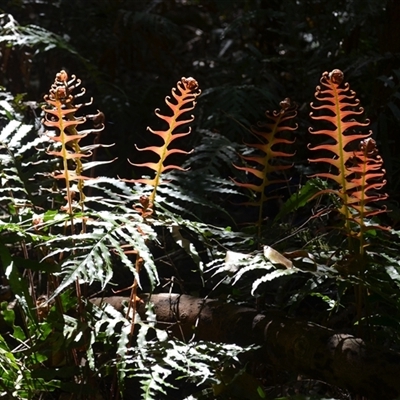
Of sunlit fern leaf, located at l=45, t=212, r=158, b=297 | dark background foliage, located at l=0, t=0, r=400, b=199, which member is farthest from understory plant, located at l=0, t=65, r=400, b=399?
dark background foliage, located at l=0, t=0, r=400, b=199

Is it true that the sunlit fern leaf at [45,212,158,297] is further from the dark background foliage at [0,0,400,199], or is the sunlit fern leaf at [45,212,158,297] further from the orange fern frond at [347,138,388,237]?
the dark background foliage at [0,0,400,199]

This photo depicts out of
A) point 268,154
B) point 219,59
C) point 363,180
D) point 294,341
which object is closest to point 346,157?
point 363,180

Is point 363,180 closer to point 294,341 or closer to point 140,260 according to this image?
point 294,341

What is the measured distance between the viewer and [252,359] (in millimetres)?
1374

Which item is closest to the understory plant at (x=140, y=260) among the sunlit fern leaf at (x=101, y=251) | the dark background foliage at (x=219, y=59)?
the sunlit fern leaf at (x=101, y=251)

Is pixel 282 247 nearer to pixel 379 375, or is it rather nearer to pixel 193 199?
pixel 193 199

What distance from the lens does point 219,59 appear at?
3260 mm

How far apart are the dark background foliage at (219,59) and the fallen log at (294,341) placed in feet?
3.46

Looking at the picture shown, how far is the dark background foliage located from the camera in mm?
2629

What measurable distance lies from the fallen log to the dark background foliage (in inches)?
41.6

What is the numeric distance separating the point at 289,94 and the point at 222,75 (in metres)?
0.32

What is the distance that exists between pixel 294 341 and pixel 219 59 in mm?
2181

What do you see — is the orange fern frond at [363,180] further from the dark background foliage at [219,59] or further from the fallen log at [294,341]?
the dark background foliage at [219,59]

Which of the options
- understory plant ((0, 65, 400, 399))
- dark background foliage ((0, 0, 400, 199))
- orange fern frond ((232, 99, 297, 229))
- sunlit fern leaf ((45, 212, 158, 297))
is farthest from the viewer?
dark background foliage ((0, 0, 400, 199))
